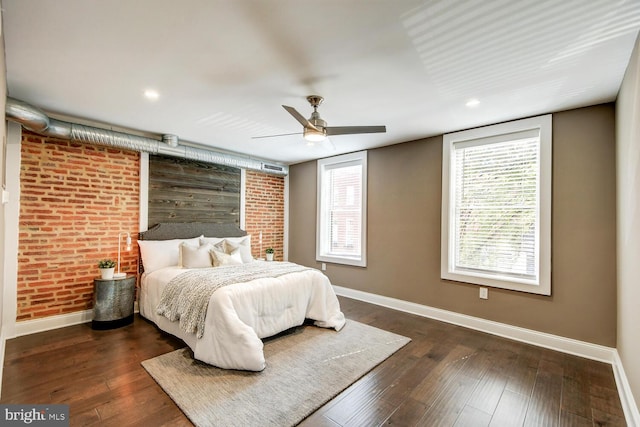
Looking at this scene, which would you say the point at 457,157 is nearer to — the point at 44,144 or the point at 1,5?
the point at 1,5

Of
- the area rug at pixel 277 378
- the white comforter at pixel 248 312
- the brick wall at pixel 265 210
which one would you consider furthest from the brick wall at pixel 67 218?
the brick wall at pixel 265 210

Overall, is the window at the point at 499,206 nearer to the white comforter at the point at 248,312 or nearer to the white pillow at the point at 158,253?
the white comforter at the point at 248,312

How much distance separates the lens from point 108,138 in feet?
11.4

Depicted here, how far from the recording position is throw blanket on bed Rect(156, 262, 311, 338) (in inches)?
106

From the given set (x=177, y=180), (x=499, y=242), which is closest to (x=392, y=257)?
(x=499, y=242)

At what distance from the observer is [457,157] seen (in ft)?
12.5

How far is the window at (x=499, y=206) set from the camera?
3125mm

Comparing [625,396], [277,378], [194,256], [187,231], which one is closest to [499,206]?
[625,396]

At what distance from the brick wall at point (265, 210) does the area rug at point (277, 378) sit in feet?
8.66

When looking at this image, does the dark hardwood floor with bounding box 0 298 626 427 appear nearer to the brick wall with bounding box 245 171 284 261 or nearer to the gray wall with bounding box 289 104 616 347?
the gray wall with bounding box 289 104 616 347

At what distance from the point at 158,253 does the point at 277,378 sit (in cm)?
252

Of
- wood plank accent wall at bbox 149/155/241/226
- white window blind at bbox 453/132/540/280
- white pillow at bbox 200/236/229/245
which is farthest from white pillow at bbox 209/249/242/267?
white window blind at bbox 453/132/540/280

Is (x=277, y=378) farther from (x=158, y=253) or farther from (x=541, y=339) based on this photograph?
(x=541, y=339)

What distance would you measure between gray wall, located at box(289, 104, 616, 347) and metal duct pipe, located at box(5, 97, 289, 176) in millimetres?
2464
